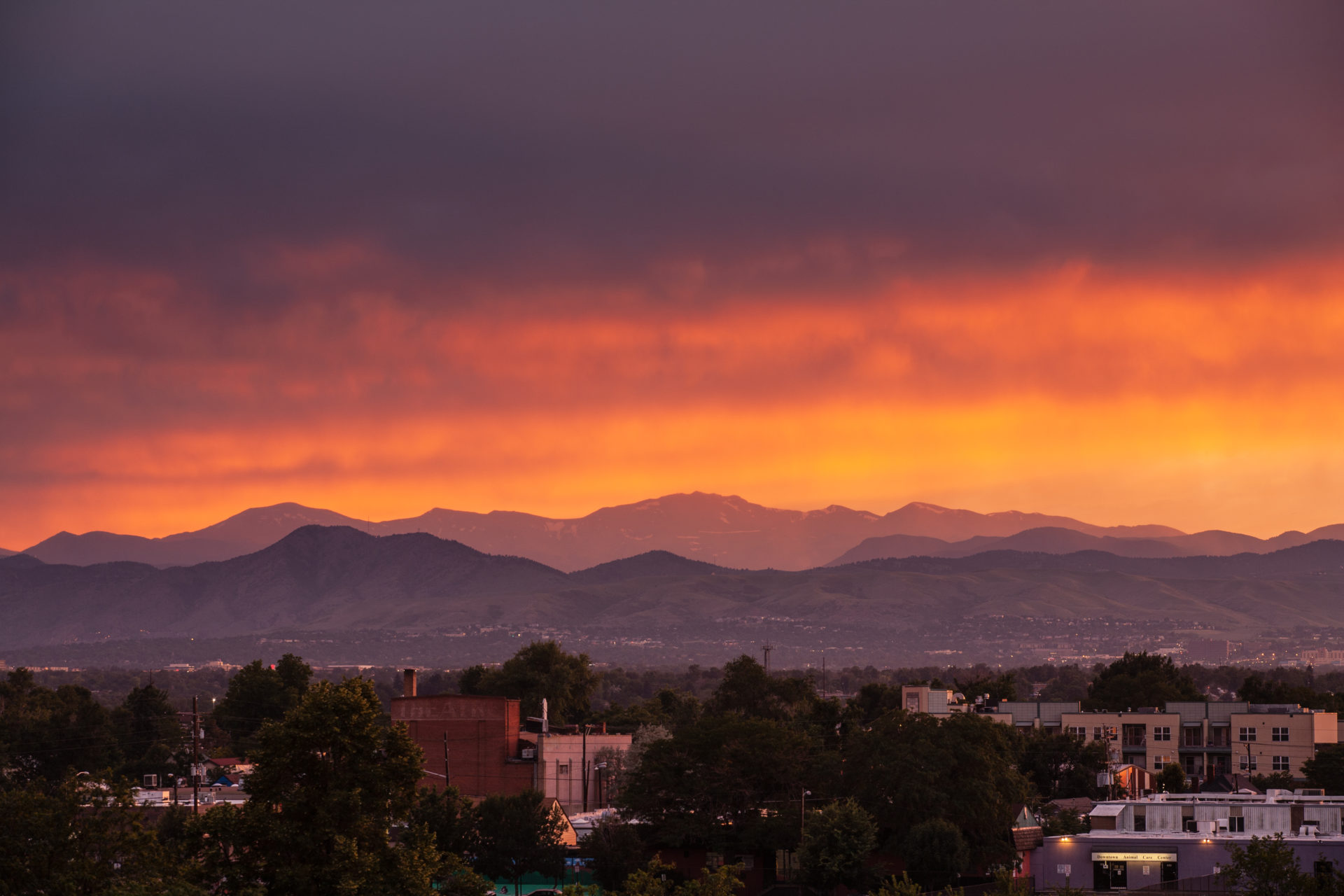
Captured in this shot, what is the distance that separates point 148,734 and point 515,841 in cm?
9452

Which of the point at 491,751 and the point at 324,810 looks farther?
the point at 491,751

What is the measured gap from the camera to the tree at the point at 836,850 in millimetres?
92938

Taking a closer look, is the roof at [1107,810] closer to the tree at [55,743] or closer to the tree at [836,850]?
the tree at [836,850]

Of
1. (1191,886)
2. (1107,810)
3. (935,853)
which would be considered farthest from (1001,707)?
(1191,886)

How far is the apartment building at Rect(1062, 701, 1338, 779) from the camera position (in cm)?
16400

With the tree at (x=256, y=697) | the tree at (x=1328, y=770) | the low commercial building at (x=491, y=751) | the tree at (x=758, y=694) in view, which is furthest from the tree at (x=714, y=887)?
the tree at (x=256, y=697)

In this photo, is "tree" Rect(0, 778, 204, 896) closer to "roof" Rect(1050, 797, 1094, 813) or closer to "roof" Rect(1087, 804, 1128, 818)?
"roof" Rect(1087, 804, 1128, 818)

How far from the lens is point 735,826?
105 meters

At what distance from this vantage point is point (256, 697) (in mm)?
182250

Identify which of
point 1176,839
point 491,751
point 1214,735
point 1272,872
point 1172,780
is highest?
point 1272,872

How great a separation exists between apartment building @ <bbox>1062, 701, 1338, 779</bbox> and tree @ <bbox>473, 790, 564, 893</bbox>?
75.6 metres

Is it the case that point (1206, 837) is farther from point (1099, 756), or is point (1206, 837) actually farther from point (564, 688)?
point (564, 688)

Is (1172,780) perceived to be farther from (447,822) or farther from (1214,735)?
(447,822)

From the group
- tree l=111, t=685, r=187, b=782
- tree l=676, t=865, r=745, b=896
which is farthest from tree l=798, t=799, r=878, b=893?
tree l=111, t=685, r=187, b=782
